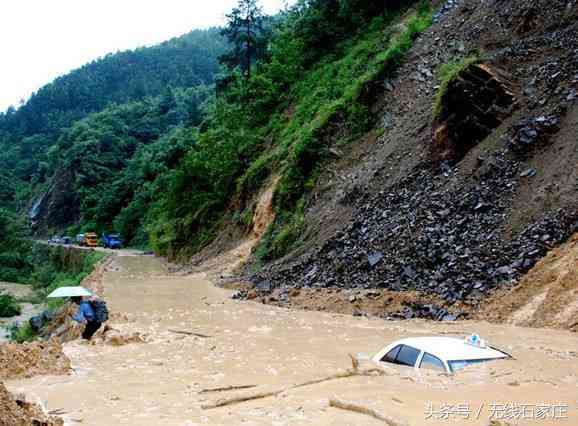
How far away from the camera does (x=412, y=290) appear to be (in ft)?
48.6

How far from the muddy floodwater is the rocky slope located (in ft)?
6.63

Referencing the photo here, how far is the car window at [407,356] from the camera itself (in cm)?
769

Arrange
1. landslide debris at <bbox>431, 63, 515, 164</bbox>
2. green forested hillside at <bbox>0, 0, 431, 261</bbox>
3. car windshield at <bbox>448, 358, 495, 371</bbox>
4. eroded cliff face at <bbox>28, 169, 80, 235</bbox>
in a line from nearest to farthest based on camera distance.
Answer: car windshield at <bbox>448, 358, 495, 371</bbox>
landslide debris at <bbox>431, 63, 515, 164</bbox>
green forested hillside at <bbox>0, 0, 431, 261</bbox>
eroded cliff face at <bbox>28, 169, 80, 235</bbox>

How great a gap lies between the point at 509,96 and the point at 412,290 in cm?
731

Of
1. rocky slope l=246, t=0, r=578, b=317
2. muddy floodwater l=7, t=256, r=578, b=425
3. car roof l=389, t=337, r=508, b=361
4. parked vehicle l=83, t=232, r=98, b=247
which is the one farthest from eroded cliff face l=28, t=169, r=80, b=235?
car roof l=389, t=337, r=508, b=361

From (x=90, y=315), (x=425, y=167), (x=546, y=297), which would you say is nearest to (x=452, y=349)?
(x=546, y=297)

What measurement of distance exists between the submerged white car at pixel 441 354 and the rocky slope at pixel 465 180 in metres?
5.64

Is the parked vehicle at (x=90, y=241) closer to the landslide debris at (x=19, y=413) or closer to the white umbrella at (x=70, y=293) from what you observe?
the white umbrella at (x=70, y=293)

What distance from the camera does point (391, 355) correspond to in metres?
8.21

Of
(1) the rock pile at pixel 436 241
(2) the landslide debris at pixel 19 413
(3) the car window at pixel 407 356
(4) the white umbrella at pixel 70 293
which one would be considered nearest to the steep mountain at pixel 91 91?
(1) the rock pile at pixel 436 241

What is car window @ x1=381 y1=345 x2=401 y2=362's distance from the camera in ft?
26.7

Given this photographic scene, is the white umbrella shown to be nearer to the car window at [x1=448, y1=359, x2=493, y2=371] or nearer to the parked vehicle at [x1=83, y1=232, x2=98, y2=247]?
the car window at [x1=448, y1=359, x2=493, y2=371]

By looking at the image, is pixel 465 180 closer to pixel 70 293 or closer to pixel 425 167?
pixel 425 167

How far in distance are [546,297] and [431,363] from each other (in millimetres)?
5713
